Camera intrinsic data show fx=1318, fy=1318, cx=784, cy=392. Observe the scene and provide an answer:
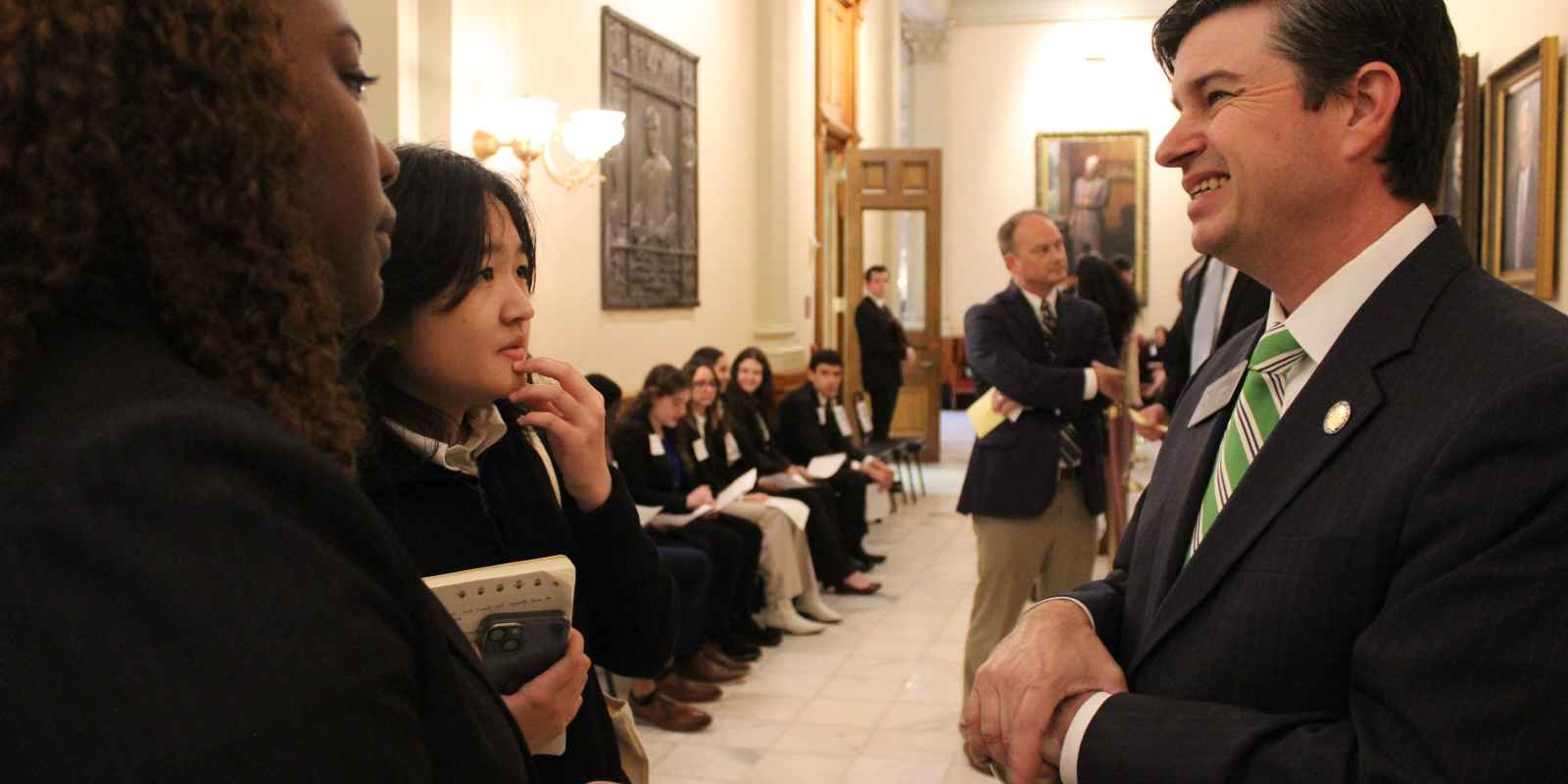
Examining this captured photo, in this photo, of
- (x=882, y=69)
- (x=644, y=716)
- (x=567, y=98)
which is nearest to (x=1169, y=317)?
(x=882, y=69)

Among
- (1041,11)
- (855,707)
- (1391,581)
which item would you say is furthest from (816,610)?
(1041,11)

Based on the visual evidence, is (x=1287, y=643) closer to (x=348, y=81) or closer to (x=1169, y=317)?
(x=348, y=81)

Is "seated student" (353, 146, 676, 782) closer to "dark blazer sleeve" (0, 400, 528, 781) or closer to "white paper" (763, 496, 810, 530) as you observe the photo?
"dark blazer sleeve" (0, 400, 528, 781)

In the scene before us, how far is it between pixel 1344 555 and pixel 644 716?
4332 millimetres

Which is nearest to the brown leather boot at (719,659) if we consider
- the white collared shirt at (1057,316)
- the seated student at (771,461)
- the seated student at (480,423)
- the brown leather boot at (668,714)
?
the brown leather boot at (668,714)

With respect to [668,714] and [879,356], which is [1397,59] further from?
[879,356]

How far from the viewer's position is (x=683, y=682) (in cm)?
563

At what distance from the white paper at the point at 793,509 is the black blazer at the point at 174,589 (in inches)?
236

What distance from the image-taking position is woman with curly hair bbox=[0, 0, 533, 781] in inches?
28.1

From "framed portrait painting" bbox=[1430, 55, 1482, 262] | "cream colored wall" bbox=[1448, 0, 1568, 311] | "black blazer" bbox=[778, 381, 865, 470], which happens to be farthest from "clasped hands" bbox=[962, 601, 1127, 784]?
"black blazer" bbox=[778, 381, 865, 470]

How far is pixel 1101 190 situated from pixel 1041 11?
263cm

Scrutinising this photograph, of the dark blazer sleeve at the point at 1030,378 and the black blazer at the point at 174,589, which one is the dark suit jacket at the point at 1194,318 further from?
the black blazer at the point at 174,589

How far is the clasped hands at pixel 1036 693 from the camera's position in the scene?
147cm

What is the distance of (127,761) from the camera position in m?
0.71
